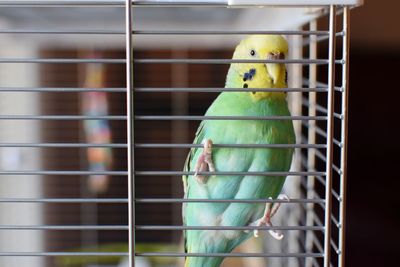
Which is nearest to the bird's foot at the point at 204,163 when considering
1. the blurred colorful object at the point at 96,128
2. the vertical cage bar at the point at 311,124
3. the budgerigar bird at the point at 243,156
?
the budgerigar bird at the point at 243,156

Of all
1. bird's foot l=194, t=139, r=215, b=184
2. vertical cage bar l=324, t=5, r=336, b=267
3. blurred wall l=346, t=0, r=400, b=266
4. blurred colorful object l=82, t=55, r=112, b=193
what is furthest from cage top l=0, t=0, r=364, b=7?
blurred wall l=346, t=0, r=400, b=266

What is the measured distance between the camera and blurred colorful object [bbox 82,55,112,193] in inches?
78.3

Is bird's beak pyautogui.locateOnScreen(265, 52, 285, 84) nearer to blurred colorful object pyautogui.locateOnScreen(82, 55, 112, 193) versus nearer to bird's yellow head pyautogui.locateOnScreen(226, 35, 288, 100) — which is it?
bird's yellow head pyautogui.locateOnScreen(226, 35, 288, 100)

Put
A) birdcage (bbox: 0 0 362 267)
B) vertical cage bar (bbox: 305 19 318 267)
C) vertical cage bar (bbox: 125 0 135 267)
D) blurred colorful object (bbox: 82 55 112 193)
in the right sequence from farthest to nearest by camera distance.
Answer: blurred colorful object (bbox: 82 55 112 193) → birdcage (bbox: 0 0 362 267) → vertical cage bar (bbox: 305 19 318 267) → vertical cage bar (bbox: 125 0 135 267)

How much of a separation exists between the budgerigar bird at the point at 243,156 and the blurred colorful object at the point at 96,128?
1.46 metres

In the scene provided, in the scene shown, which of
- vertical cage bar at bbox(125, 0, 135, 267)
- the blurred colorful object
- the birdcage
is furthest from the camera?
the blurred colorful object

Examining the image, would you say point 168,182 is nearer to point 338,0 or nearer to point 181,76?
point 181,76

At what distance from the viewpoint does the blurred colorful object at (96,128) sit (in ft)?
6.52

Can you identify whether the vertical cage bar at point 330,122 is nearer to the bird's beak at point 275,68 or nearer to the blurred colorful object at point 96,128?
the bird's beak at point 275,68

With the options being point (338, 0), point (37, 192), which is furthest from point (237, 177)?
point (37, 192)

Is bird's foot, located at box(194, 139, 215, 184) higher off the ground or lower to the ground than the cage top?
lower

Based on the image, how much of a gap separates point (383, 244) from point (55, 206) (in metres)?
1.20

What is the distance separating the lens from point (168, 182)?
7.10ft

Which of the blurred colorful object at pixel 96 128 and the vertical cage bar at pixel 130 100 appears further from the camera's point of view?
the blurred colorful object at pixel 96 128
